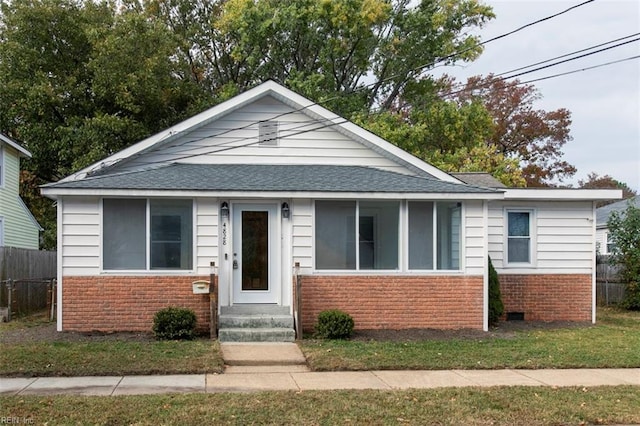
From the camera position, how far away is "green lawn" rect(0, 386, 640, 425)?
7060mm

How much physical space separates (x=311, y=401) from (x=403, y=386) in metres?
1.60

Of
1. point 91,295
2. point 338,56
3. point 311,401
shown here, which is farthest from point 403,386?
point 338,56

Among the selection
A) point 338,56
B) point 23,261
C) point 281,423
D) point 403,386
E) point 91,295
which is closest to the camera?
point 281,423

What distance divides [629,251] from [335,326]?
38.9ft

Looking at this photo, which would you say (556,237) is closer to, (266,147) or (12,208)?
(266,147)

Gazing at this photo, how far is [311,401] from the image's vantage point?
784cm

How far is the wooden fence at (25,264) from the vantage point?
1709 cm

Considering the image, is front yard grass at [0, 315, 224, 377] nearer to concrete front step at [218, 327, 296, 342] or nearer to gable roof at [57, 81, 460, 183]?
concrete front step at [218, 327, 296, 342]

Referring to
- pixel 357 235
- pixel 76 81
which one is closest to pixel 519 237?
pixel 357 235

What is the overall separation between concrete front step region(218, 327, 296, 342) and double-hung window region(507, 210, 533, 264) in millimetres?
6048

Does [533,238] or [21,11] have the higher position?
[21,11]

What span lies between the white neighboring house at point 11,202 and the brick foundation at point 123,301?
1146 centimetres

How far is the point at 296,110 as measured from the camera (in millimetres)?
15172

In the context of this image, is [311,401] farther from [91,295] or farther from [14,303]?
[14,303]
